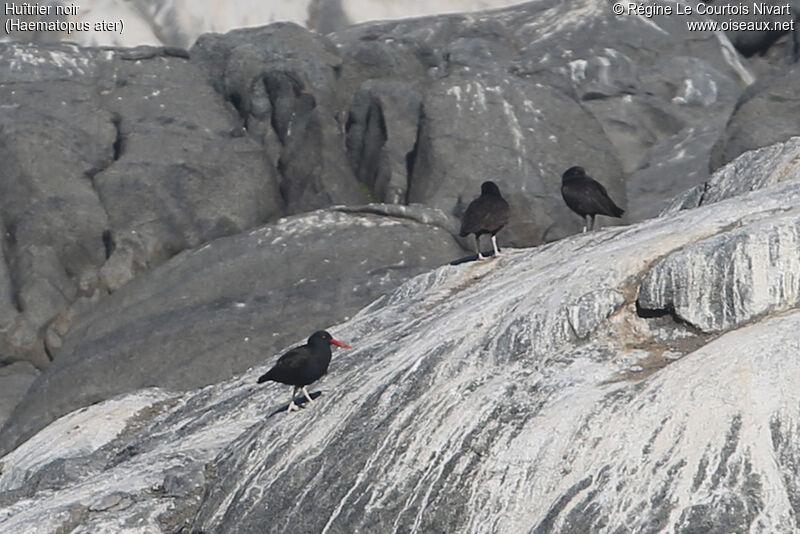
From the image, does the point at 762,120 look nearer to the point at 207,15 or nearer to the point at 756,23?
the point at 756,23

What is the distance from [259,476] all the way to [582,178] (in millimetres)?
8226

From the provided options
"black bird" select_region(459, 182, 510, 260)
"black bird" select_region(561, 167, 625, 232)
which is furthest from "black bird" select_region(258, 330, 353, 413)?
"black bird" select_region(561, 167, 625, 232)

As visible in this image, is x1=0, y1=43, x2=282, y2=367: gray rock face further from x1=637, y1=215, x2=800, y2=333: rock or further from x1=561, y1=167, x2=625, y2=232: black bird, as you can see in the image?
x1=637, y1=215, x2=800, y2=333: rock

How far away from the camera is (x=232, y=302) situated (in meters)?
27.1

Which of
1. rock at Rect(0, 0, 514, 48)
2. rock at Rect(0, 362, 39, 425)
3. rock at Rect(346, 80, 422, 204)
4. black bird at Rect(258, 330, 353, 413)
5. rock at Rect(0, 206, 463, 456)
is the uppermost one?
rock at Rect(0, 0, 514, 48)

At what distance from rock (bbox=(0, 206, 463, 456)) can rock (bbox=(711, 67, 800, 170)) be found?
650 centimetres

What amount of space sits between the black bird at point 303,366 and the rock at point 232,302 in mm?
9834

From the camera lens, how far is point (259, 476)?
13867 mm

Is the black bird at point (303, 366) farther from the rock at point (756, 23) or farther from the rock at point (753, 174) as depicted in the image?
the rock at point (756, 23)

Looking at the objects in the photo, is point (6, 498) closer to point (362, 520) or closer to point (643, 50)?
point (362, 520)

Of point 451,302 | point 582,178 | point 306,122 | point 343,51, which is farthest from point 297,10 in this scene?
point 451,302

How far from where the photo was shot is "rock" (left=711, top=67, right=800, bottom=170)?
30.4 metres

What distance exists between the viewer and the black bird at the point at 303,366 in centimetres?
1498

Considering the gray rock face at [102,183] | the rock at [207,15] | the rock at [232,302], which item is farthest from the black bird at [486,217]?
the rock at [207,15]
